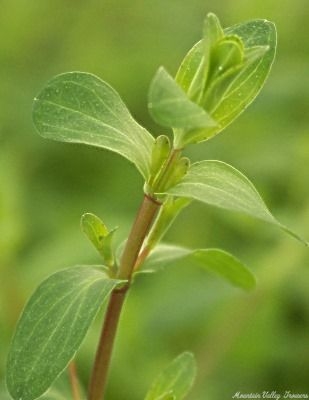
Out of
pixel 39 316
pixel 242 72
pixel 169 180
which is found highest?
pixel 242 72

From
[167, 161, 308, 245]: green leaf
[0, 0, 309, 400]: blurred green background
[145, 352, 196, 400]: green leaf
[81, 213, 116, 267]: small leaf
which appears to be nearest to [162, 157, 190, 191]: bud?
[167, 161, 308, 245]: green leaf

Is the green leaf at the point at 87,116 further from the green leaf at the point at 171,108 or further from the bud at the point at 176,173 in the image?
the green leaf at the point at 171,108

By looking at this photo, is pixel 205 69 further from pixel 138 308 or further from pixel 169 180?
pixel 138 308

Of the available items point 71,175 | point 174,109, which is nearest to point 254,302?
point 71,175

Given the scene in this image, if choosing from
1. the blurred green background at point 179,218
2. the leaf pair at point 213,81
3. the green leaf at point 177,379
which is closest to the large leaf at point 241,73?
the leaf pair at point 213,81

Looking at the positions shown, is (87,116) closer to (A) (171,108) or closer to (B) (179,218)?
(A) (171,108)

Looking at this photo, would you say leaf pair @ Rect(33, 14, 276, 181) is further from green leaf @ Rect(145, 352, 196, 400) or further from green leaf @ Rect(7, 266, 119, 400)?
green leaf @ Rect(145, 352, 196, 400)

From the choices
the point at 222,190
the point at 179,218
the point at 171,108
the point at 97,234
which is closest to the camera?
Result: the point at 171,108

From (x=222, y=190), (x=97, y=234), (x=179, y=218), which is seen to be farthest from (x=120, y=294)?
(x=179, y=218)
